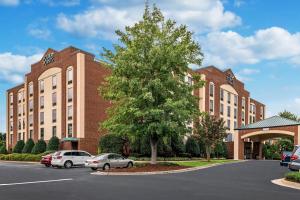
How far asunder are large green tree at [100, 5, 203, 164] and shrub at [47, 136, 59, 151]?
2676cm

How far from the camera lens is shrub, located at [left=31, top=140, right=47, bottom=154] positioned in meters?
54.3

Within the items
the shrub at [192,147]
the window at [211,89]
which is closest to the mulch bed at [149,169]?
the shrub at [192,147]

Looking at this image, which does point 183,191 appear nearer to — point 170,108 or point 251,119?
point 170,108

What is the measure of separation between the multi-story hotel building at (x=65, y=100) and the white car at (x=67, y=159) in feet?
57.7

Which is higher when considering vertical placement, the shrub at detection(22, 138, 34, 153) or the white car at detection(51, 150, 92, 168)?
the white car at detection(51, 150, 92, 168)

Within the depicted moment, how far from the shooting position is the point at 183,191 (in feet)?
46.7

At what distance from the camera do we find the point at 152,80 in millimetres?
26219

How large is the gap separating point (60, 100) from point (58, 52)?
24.4 ft

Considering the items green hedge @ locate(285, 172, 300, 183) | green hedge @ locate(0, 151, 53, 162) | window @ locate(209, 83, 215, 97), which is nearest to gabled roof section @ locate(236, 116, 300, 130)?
window @ locate(209, 83, 215, 97)

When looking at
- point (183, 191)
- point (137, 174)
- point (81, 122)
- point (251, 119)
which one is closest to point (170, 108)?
point (137, 174)

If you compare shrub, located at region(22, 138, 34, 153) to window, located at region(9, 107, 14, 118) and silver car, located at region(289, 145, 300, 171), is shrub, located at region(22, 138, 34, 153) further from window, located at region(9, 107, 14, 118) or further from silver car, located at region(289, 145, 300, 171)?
silver car, located at region(289, 145, 300, 171)

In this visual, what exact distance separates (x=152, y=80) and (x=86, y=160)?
25.2 feet

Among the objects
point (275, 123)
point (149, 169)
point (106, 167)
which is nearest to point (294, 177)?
point (149, 169)

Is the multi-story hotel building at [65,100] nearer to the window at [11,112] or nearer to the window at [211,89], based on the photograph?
the window at [11,112]
